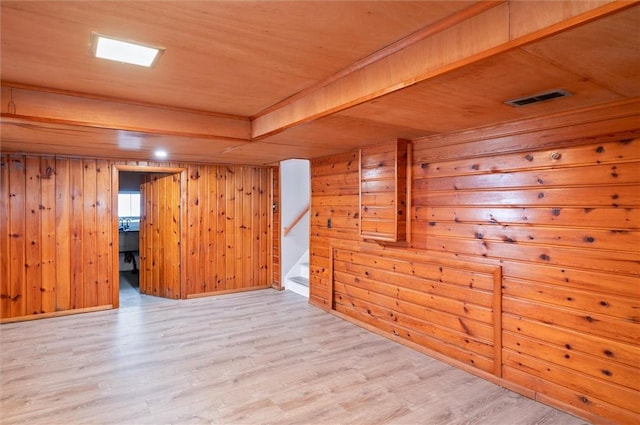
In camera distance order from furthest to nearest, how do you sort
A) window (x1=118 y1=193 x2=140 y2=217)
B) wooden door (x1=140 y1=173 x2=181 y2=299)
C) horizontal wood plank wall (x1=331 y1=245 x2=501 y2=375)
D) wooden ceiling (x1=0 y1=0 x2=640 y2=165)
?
window (x1=118 y1=193 x2=140 y2=217) < wooden door (x1=140 y1=173 x2=181 y2=299) < horizontal wood plank wall (x1=331 y1=245 x2=501 y2=375) < wooden ceiling (x1=0 y1=0 x2=640 y2=165)

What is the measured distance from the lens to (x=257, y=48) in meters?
2.07

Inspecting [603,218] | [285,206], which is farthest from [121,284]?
[603,218]

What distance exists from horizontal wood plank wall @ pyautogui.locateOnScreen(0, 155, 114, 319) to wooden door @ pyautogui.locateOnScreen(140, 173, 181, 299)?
860 mm

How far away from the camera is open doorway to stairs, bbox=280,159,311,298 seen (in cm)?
621

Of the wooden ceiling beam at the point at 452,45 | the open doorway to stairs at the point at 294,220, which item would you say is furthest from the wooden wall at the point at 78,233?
the wooden ceiling beam at the point at 452,45

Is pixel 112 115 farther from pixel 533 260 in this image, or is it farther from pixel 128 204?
pixel 128 204

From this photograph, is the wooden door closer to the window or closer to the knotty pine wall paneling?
the knotty pine wall paneling

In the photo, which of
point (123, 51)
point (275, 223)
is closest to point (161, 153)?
point (275, 223)

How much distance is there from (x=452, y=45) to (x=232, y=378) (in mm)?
2777

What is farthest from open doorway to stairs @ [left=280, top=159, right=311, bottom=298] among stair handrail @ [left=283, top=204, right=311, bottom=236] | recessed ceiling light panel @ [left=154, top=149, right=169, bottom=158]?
recessed ceiling light panel @ [left=154, top=149, right=169, bottom=158]

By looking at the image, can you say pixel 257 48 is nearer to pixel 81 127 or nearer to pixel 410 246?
pixel 81 127

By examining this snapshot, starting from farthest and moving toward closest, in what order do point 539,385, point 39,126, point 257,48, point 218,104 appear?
point 218,104 < point 39,126 < point 539,385 < point 257,48

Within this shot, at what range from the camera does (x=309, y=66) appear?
234 centimetres

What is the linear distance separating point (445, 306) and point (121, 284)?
18.9 feet
